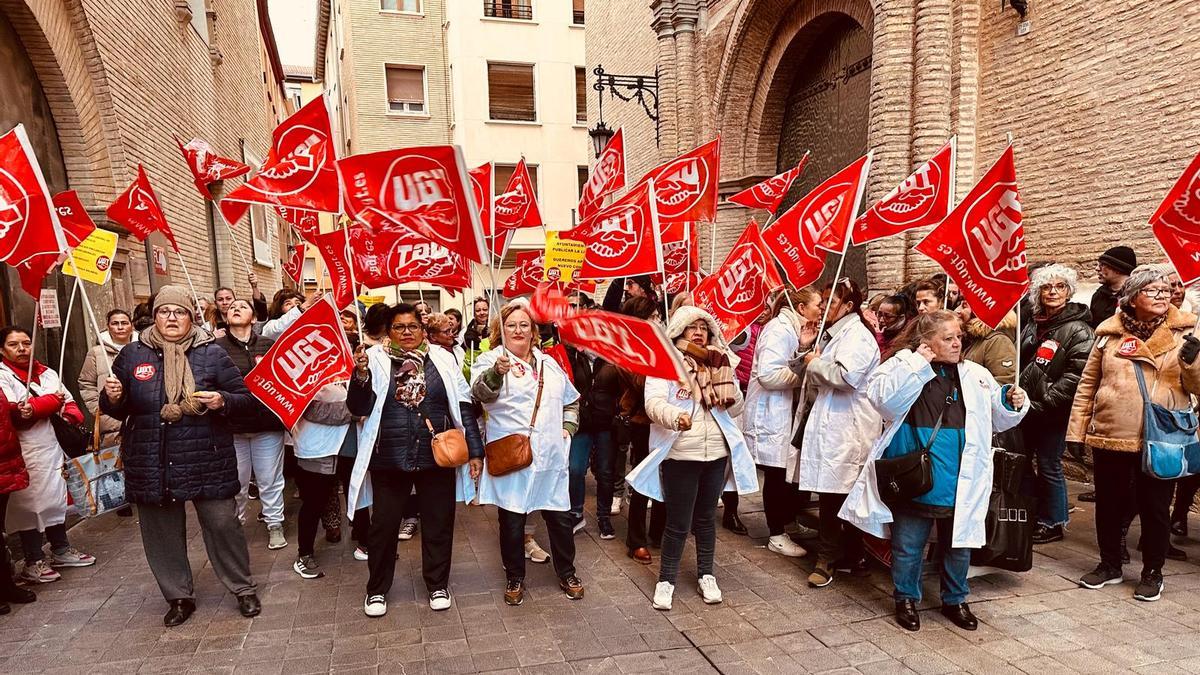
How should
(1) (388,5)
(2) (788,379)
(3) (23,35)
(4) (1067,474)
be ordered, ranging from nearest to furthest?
(2) (788,379) → (4) (1067,474) → (3) (23,35) → (1) (388,5)

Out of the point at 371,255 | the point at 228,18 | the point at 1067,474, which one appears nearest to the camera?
the point at 371,255

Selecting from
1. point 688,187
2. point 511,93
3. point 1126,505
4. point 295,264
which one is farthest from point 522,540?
point 511,93

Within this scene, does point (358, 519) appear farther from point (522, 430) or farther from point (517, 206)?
point (517, 206)

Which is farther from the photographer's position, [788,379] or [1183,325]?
[788,379]

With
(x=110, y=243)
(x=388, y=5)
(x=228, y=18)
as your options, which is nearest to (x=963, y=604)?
(x=110, y=243)

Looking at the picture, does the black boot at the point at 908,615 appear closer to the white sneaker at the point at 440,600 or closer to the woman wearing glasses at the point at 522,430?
the woman wearing glasses at the point at 522,430

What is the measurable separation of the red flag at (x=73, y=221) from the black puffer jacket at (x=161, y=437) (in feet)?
6.96

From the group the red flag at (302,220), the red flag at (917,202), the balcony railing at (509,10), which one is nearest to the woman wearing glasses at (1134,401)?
the red flag at (917,202)

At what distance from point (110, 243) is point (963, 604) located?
691cm

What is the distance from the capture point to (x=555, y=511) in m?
4.54

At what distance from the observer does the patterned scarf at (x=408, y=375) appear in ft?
14.1

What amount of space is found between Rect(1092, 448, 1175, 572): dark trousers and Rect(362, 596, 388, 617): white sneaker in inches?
182

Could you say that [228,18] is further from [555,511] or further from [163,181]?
[555,511]

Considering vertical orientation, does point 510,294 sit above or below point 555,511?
above
